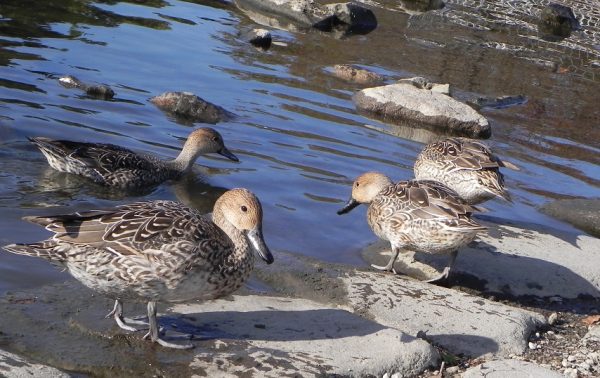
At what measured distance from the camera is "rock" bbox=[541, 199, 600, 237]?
30.5 ft

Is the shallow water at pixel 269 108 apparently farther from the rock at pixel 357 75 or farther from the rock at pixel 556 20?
the rock at pixel 556 20

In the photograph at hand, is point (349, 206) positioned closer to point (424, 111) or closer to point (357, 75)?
point (424, 111)

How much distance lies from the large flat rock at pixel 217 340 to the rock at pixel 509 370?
27 centimetres

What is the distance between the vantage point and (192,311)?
19.8 ft

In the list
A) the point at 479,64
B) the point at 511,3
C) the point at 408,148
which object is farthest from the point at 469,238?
the point at 511,3

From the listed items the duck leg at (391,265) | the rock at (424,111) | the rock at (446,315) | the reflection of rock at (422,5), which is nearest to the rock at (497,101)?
the rock at (424,111)

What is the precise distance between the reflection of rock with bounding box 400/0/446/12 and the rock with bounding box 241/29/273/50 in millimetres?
5732

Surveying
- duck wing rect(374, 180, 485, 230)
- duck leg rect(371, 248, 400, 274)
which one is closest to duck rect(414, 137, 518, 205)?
duck wing rect(374, 180, 485, 230)

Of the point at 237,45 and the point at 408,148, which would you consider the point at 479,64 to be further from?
the point at 408,148

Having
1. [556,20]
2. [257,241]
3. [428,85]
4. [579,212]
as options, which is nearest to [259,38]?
[428,85]

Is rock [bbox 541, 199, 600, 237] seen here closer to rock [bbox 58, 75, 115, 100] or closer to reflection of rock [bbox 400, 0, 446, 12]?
rock [bbox 58, 75, 115, 100]

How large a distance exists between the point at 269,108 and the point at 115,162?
3165 millimetres

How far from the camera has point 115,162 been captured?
29.6ft

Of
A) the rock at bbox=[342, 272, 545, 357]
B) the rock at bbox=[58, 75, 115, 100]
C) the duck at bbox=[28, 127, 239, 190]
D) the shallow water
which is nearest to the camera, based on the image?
the rock at bbox=[342, 272, 545, 357]
